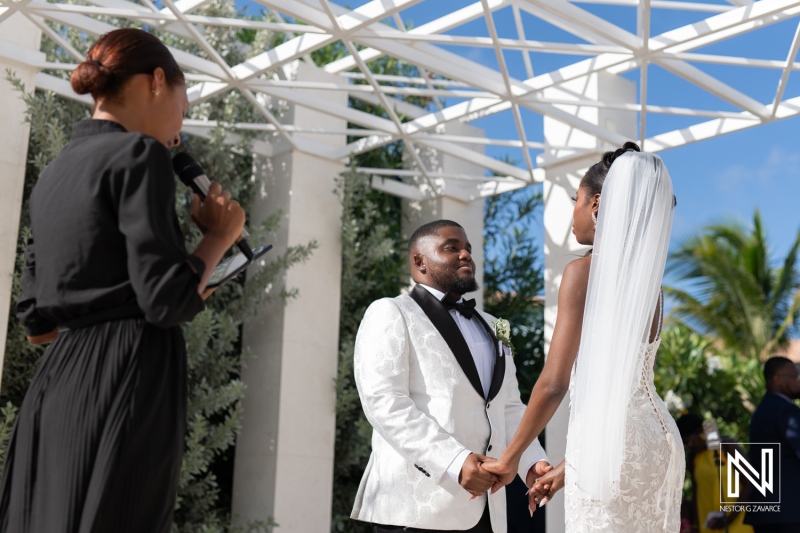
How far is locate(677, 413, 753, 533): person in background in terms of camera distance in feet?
28.9

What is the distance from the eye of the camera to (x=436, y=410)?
4.29m

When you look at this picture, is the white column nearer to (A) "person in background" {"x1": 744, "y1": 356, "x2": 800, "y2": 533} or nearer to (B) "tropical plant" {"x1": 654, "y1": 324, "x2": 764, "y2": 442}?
(A) "person in background" {"x1": 744, "y1": 356, "x2": 800, "y2": 533}

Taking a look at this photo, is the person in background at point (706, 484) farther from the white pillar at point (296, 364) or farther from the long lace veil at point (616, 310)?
the long lace veil at point (616, 310)

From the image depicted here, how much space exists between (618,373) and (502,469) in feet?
2.19

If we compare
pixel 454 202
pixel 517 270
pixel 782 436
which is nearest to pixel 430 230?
pixel 782 436

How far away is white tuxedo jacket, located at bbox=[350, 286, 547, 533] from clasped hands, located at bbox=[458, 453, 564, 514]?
3.4 inches

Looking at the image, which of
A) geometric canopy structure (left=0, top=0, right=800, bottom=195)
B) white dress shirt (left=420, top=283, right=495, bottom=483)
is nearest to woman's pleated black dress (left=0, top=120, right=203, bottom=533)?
white dress shirt (left=420, top=283, right=495, bottom=483)

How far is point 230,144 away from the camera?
943 centimetres

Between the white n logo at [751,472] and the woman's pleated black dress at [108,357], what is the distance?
685cm

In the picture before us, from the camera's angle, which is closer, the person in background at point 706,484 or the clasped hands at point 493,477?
the clasped hands at point 493,477

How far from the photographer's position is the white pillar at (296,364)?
29.6 feet

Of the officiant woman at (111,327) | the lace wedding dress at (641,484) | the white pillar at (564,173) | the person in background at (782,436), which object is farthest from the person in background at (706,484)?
the officiant woman at (111,327)

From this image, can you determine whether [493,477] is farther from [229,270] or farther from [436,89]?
[436,89]

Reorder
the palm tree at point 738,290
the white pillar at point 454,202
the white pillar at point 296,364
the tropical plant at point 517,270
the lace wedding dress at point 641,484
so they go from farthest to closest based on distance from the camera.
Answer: the palm tree at point 738,290
the tropical plant at point 517,270
the white pillar at point 454,202
the white pillar at point 296,364
the lace wedding dress at point 641,484
